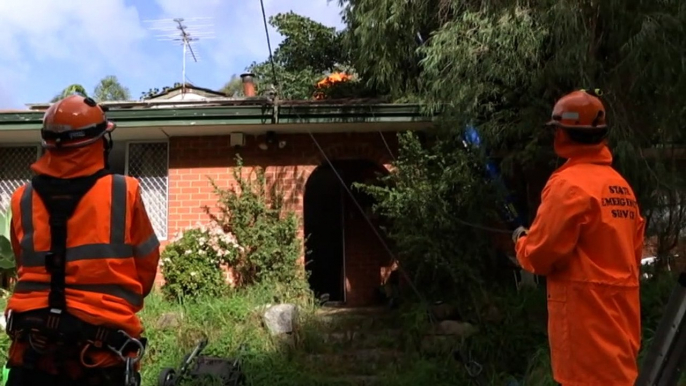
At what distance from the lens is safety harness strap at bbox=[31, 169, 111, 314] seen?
7.68ft

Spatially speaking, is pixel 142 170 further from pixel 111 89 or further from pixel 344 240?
pixel 111 89

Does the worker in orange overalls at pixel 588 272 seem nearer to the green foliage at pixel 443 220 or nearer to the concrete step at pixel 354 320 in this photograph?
the green foliage at pixel 443 220

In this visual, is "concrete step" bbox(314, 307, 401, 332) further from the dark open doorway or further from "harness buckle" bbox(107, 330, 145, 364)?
"harness buckle" bbox(107, 330, 145, 364)

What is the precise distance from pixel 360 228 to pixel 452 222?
12.9ft

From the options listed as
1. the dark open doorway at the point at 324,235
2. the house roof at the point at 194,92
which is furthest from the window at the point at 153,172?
the house roof at the point at 194,92

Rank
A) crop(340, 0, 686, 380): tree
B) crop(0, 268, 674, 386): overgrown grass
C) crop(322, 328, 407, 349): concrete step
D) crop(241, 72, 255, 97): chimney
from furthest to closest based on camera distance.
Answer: crop(241, 72, 255, 97): chimney < crop(322, 328, 407, 349): concrete step < crop(0, 268, 674, 386): overgrown grass < crop(340, 0, 686, 380): tree

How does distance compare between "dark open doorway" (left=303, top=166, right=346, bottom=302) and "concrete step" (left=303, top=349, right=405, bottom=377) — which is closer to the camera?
"concrete step" (left=303, top=349, right=405, bottom=377)

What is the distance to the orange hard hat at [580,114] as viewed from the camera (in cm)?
281

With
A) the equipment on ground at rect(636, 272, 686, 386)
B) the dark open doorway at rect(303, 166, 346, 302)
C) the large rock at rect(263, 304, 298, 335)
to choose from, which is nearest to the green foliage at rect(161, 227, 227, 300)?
the large rock at rect(263, 304, 298, 335)

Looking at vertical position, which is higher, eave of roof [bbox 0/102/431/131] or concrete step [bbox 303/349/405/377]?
eave of roof [bbox 0/102/431/131]

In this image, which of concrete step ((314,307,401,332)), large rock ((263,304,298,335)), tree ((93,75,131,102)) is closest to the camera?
large rock ((263,304,298,335))

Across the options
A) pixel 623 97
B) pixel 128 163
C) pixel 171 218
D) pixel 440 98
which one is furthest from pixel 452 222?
pixel 128 163

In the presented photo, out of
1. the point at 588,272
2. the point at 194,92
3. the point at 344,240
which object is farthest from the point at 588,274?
the point at 194,92

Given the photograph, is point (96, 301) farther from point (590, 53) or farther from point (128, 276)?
point (590, 53)
